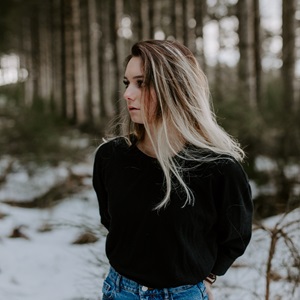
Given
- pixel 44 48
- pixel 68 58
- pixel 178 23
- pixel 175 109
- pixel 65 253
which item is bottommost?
pixel 65 253

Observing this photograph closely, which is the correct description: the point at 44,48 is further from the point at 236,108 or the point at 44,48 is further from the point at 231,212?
the point at 231,212

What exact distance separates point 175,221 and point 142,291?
0.29 meters

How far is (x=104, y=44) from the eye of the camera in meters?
20.1

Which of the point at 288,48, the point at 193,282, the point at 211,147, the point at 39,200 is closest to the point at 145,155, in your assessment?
the point at 211,147

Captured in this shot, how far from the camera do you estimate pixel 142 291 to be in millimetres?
1769

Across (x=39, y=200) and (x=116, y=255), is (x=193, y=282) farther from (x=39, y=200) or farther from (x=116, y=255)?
(x=39, y=200)

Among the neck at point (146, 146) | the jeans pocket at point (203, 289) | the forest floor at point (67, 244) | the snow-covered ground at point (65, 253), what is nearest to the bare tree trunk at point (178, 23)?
the forest floor at point (67, 244)

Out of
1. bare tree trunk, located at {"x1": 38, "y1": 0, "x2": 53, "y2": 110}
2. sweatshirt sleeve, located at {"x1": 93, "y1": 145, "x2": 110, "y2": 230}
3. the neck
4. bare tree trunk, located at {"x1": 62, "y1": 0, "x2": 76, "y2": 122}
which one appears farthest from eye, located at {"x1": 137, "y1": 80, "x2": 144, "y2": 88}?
bare tree trunk, located at {"x1": 38, "y1": 0, "x2": 53, "y2": 110}

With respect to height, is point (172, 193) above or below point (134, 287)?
above

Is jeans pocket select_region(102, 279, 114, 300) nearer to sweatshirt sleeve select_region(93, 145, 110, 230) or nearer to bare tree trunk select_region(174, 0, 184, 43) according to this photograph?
sweatshirt sleeve select_region(93, 145, 110, 230)

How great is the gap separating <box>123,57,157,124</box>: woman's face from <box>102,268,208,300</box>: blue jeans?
64 centimetres

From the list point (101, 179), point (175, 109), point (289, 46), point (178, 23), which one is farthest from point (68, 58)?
point (175, 109)

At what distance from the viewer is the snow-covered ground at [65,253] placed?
3039mm

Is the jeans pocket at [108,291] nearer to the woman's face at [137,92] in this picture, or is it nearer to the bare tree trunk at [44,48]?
the woman's face at [137,92]
